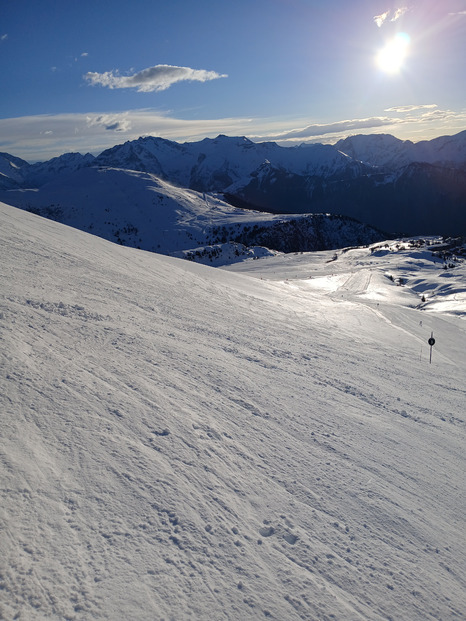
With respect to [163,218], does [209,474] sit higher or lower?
lower

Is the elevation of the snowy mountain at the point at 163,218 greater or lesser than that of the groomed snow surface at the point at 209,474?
greater

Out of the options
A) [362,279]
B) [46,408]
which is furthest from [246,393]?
[362,279]

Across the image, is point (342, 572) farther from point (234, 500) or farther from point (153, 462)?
point (153, 462)

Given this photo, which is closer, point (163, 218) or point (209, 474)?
point (209, 474)

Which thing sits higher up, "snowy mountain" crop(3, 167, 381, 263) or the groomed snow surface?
"snowy mountain" crop(3, 167, 381, 263)
